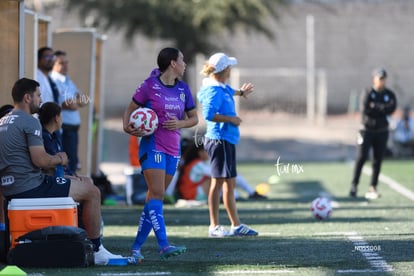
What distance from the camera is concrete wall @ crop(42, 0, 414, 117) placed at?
41219mm

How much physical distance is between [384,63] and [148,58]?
983 centimetres

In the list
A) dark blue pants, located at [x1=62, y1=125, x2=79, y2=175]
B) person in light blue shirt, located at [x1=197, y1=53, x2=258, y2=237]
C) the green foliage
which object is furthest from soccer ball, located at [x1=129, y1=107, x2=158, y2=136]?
the green foliage

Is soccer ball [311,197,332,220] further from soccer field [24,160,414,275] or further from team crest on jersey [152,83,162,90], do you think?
team crest on jersey [152,83,162,90]

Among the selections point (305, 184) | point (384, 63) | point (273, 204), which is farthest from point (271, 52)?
point (273, 204)

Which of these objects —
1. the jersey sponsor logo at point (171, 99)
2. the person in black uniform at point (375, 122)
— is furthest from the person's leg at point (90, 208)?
the person in black uniform at point (375, 122)

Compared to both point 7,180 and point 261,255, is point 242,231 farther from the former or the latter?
point 7,180

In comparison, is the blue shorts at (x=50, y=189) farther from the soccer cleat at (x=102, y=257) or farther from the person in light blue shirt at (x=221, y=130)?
the person in light blue shirt at (x=221, y=130)

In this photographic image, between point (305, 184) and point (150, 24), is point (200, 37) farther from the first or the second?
point (305, 184)

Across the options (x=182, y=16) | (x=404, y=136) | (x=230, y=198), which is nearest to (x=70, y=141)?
(x=230, y=198)

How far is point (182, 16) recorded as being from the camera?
98.1ft

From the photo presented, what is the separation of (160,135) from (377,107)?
7.86 metres

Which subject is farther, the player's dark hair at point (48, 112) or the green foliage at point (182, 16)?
the green foliage at point (182, 16)

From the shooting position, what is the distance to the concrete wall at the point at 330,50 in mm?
41219

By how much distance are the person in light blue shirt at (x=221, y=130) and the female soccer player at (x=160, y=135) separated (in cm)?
141
